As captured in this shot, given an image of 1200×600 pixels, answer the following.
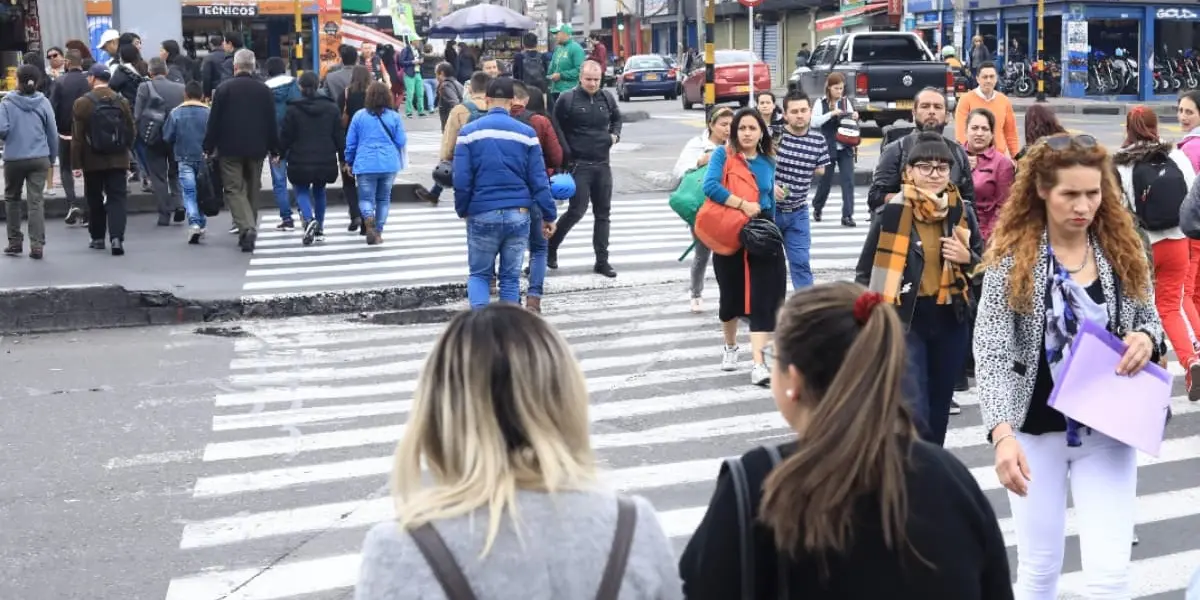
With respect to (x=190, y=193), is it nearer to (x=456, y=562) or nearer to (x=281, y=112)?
(x=281, y=112)

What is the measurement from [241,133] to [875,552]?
13493 mm

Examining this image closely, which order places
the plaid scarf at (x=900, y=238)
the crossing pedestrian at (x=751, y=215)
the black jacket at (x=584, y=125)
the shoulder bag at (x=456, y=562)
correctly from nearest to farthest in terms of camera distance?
1. the shoulder bag at (x=456, y=562)
2. the plaid scarf at (x=900, y=238)
3. the crossing pedestrian at (x=751, y=215)
4. the black jacket at (x=584, y=125)

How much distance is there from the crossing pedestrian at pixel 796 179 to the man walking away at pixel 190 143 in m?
7.08

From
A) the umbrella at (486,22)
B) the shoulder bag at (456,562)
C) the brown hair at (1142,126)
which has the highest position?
the umbrella at (486,22)

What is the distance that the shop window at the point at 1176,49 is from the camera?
4162cm

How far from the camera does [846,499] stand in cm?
269

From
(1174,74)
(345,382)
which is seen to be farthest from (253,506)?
(1174,74)

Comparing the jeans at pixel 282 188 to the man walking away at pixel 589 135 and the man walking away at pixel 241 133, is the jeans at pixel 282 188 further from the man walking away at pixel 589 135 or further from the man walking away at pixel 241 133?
the man walking away at pixel 589 135

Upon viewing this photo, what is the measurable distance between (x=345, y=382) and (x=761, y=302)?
2759 millimetres

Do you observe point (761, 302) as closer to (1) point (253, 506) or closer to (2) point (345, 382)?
(2) point (345, 382)

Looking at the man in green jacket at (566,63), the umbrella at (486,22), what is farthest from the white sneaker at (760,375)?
the umbrella at (486,22)

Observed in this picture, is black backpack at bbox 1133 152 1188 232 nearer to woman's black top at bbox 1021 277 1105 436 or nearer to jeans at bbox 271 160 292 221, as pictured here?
woman's black top at bbox 1021 277 1105 436

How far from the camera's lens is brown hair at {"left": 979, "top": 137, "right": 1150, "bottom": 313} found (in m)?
4.59

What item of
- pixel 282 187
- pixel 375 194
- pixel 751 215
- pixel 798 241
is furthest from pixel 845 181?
pixel 751 215
